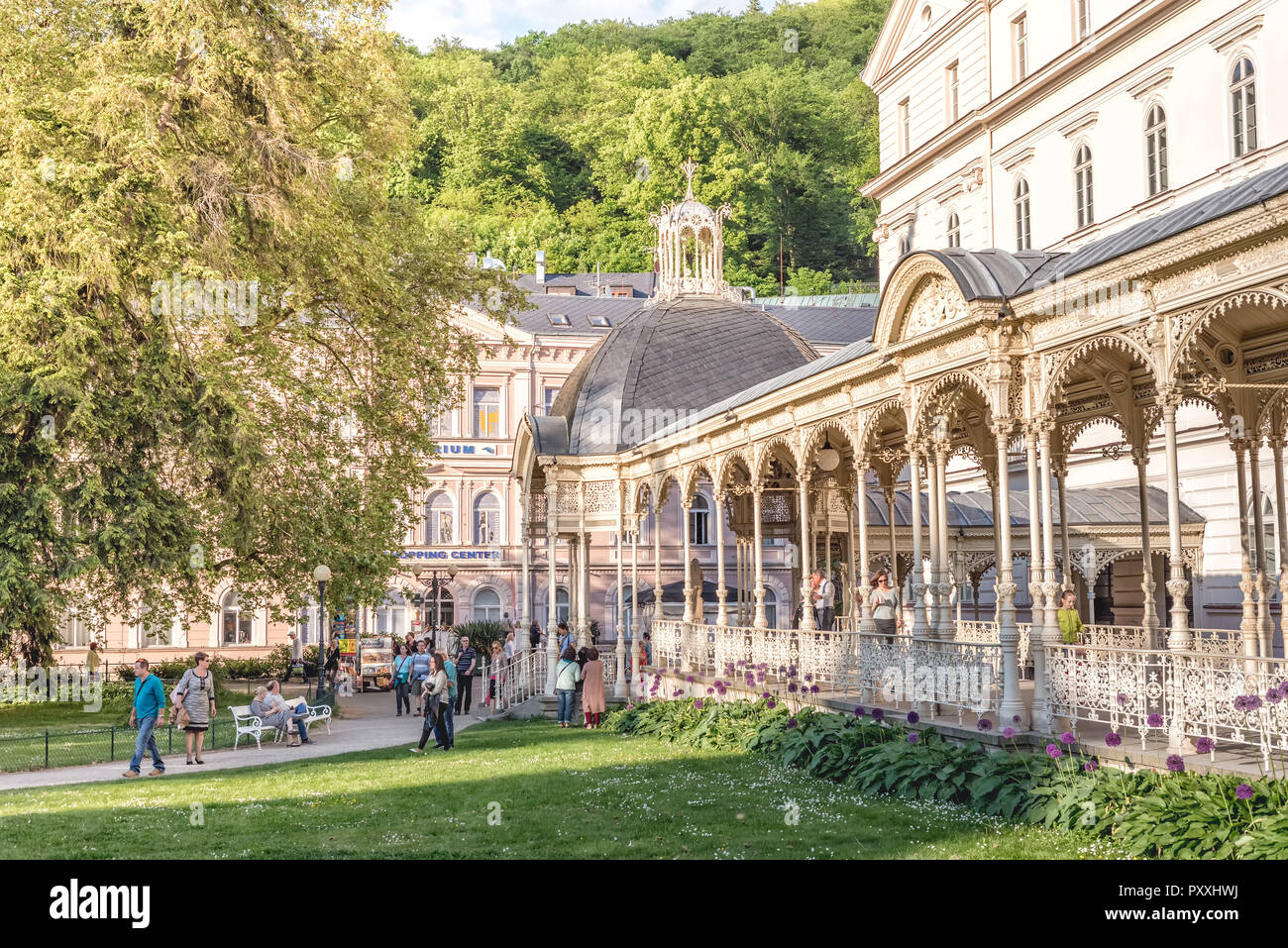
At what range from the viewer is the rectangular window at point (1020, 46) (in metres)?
31.1

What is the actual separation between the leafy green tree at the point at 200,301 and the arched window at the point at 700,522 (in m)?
26.6

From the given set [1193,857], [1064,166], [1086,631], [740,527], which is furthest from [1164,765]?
[1064,166]

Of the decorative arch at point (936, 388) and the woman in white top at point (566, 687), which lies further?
the woman in white top at point (566, 687)

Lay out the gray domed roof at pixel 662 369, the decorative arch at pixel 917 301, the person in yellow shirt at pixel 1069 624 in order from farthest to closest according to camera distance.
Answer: the gray domed roof at pixel 662 369 < the person in yellow shirt at pixel 1069 624 < the decorative arch at pixel 917 301

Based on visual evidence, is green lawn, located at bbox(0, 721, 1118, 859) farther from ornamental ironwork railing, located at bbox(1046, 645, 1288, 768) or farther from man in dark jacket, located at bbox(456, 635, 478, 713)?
man in dark jacket, located at bbox(456, 635, 478, 713)

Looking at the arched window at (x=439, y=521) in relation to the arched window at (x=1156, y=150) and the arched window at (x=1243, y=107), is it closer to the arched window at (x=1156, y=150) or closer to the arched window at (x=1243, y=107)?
the arched window at (x=1156, y=150)

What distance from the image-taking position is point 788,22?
8444 centimetres

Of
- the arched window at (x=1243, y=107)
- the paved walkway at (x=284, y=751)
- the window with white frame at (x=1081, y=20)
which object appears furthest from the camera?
the window with white frame at (x=1081, y=20)

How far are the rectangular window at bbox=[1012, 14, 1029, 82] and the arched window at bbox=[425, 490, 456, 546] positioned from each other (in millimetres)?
30807

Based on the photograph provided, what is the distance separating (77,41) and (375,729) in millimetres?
14616

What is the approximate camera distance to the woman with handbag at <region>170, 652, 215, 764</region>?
1969 cm

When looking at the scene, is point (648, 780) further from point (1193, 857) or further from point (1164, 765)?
point (1193, 857)

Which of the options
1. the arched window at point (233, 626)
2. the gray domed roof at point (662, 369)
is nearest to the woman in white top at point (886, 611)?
the gray domed roof at point (662, 369)

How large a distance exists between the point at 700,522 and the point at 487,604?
9639 mm
